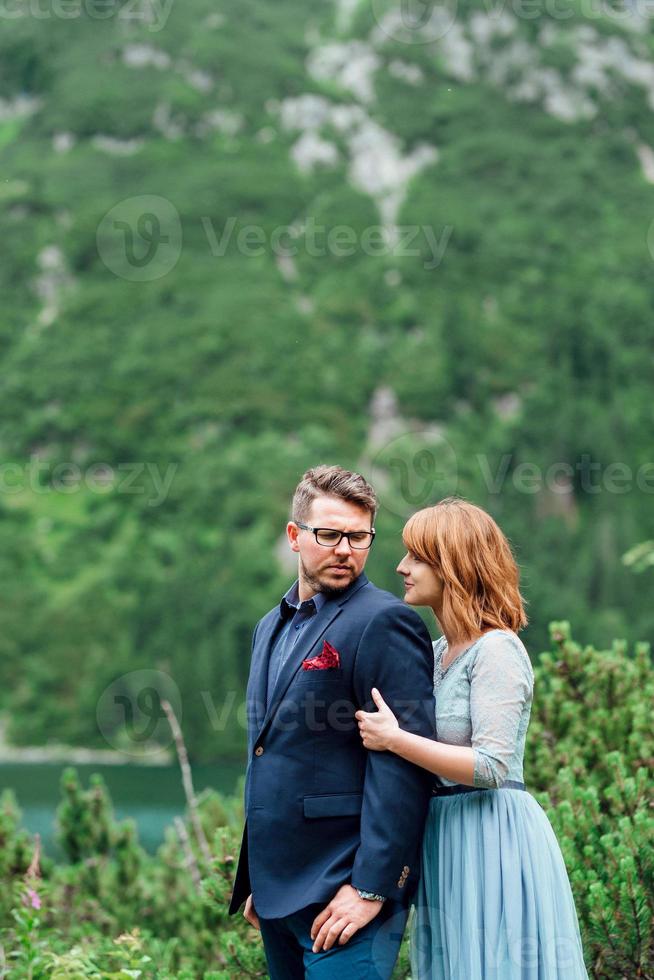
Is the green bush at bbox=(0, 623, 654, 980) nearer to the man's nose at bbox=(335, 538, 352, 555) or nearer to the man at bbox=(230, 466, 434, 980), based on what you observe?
the man at bbox=(230, 466, 434, 980)

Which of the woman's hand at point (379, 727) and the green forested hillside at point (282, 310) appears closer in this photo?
the woman's hand at point (379, 727)

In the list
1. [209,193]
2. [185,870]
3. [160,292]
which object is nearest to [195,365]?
[160,292]

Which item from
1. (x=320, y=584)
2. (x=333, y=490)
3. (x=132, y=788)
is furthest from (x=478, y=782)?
(x=132, y=788)

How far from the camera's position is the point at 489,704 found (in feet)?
10.5

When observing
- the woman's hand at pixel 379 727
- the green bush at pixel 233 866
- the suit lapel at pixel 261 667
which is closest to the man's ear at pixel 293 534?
the suit lapel at pixel 261 667

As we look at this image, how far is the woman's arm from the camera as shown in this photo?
3.14m

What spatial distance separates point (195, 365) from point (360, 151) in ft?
88.9

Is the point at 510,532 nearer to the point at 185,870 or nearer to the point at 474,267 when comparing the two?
the point at 474,267

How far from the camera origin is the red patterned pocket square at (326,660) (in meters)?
3.31

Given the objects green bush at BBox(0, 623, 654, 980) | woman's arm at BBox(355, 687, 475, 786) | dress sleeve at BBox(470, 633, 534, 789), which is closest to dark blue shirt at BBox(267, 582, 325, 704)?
woman's arm at BBox(355, 687, 475, 786)

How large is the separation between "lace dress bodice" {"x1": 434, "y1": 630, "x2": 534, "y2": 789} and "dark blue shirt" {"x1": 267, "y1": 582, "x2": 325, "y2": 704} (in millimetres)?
397

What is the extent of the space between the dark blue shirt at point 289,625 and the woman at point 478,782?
10.3 inches

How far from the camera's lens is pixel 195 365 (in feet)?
339

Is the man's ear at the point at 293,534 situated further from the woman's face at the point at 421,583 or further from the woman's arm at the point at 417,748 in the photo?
the woman's arm at the point at 417,748
